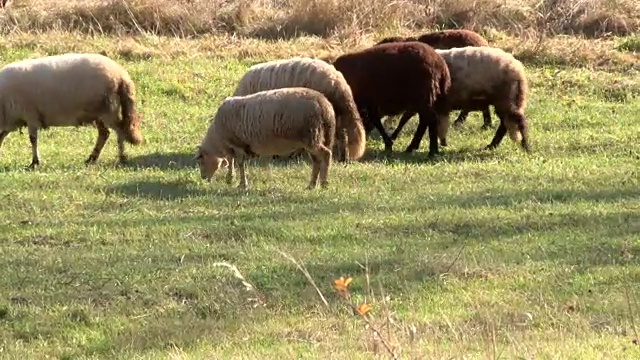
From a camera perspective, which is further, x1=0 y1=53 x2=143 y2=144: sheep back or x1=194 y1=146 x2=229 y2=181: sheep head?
x1=0 y1=53 x2=143 y2=144: sheep back

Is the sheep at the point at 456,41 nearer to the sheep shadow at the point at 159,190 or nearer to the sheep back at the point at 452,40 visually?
A: the sheep back at the point at 452,40

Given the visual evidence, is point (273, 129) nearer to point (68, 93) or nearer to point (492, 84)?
point (68, 93)

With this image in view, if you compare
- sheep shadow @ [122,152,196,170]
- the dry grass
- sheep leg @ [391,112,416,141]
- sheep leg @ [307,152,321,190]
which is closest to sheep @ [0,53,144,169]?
sheep shadow @ [122,152,196,170]

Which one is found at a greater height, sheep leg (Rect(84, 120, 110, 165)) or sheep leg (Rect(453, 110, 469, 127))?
sheep leg (Rect(84, 120, 110, 165))

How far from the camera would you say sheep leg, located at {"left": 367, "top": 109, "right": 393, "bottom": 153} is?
1576 centimetres

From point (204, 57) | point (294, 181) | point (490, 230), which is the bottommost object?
point (204, 57)

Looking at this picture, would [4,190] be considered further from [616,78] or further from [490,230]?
[616,78]

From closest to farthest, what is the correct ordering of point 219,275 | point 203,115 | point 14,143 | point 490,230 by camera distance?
point 219,275
point 490,230
point 14,143
point 203,115

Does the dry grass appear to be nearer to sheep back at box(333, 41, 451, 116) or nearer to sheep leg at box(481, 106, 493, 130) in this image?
sheep leg at box(481, 106, 493, 130)

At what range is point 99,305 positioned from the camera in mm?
8266

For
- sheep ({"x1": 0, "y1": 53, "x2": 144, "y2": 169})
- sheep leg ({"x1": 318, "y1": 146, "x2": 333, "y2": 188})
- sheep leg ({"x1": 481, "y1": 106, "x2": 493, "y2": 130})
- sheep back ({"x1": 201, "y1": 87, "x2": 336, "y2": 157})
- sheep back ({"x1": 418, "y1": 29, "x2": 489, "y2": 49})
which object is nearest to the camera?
sheep back ({"x1": 201, "y1": 87, "x2": 336, "y2": 157})

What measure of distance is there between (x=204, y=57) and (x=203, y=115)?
3.57 m

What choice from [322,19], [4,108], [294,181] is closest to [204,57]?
[322,19]

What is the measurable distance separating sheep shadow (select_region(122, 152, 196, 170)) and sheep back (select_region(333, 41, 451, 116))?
2369 mm
